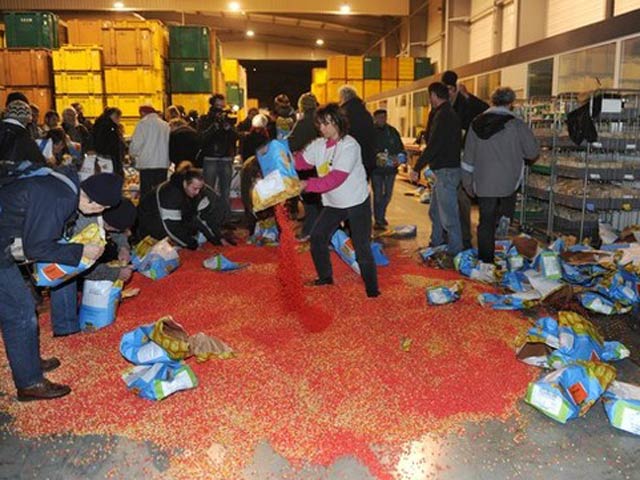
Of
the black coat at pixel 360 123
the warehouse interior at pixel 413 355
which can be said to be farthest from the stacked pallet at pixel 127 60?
the black coat at pixel 360 123

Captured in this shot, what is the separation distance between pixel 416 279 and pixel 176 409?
2939mm

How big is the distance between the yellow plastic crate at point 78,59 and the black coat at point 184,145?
148 inches

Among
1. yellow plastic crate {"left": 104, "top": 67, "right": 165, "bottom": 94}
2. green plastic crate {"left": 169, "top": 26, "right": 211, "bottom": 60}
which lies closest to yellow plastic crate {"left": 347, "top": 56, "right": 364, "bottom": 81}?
green plastic crate {"left": 169, "top": 26, "right": 211, "bottom": 60}

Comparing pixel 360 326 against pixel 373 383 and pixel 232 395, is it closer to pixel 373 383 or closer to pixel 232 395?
pixel 373 383

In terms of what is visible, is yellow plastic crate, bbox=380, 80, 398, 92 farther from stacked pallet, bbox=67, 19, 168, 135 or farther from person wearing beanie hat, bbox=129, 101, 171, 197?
person wearing beanie hat, bbox=129, 101, 171, 197

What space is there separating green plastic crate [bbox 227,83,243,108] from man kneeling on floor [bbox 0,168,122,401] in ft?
51.7

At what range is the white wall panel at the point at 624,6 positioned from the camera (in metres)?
9.45

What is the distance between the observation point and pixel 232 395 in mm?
3406

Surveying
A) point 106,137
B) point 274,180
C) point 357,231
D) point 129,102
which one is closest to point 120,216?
point 274,180

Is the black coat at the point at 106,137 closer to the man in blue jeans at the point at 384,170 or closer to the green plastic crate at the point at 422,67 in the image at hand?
the man in blue jeans at the point at 384,170

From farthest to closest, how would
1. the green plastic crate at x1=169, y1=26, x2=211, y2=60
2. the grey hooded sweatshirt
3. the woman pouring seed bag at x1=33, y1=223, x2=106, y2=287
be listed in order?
the green plastic crate at x1=169, y1=26, x2=211, y2=60 < the grey hooded sweatshirt < the woman pouring seed bag at x1=33, y1=223, x2=106, y2=287

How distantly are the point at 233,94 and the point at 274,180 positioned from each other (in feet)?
51.3

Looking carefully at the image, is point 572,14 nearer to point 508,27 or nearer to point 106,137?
point 508,27

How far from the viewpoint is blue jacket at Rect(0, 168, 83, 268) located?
10.0 ft
